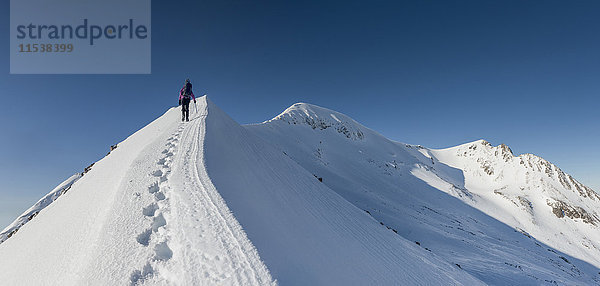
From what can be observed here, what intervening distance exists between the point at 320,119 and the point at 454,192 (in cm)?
3802

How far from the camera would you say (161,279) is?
317 centimetres

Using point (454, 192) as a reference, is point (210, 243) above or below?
above

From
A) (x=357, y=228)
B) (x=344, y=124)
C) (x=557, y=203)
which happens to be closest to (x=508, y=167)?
(x=557, y=203)

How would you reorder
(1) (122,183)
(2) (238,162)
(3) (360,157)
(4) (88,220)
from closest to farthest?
(4) (88,220)
(1) (122,183)
(2) (238,162)
(3) (360,157)

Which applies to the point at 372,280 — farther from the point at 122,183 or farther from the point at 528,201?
the point at 528,201

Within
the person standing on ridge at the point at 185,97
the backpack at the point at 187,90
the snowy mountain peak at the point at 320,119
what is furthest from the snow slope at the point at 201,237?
the snowy mountain peak at the point at 320,119

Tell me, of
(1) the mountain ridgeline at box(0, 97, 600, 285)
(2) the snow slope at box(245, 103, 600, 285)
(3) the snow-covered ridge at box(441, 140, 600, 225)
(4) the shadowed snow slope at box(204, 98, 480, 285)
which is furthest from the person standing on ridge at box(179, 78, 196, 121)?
(3) the snow-covered ridge at box(441, 140, 600, 225)

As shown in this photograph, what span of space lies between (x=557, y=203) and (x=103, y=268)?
325 feet

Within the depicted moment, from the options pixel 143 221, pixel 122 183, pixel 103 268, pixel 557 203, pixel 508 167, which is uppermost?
pixel 122 183

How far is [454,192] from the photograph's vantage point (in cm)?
5178

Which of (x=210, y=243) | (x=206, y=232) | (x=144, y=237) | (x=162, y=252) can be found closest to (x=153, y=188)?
(x=144, y=237)

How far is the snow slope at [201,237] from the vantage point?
3.31 metres

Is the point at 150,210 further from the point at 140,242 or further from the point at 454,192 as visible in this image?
the point at 454,192

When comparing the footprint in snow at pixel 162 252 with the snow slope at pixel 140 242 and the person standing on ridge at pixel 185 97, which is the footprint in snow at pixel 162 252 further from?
the person standing on ridge at pixel 185 97
